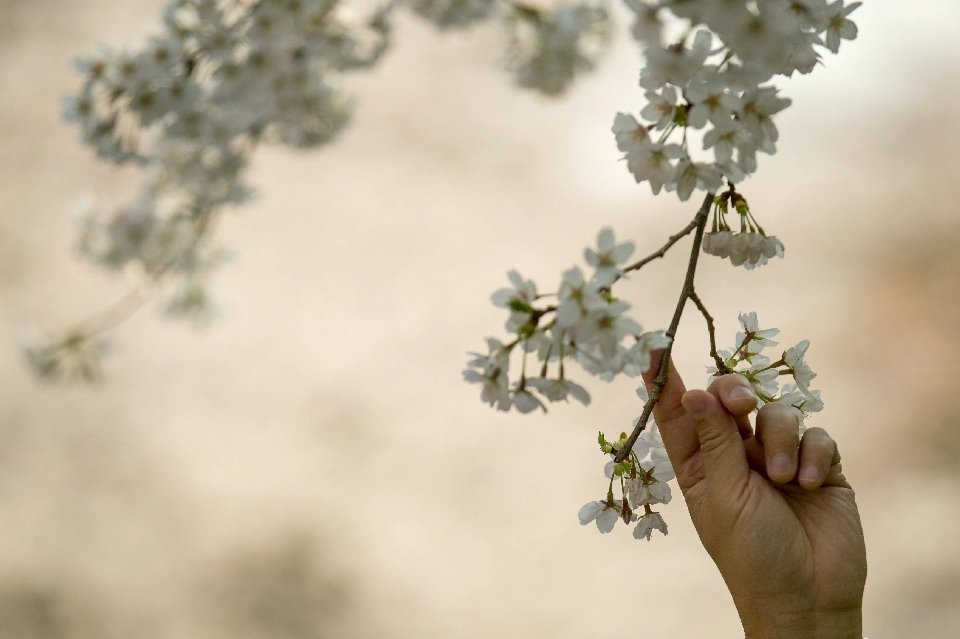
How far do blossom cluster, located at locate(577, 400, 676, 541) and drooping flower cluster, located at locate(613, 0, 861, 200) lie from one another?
32cm

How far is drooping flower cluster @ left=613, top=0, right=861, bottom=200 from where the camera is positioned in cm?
63

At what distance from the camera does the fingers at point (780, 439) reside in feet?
3.00

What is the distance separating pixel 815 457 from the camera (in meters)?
0.95

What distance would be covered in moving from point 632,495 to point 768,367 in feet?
0.74

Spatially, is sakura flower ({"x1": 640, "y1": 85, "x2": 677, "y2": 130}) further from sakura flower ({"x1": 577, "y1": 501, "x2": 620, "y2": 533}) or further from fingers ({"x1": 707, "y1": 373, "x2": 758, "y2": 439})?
sakura flower ({"x1": 577, "y1": 501, "x2": 620, "y2": 533})

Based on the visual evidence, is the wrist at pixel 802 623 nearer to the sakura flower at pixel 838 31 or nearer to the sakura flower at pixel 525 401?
the sakura flower at pixel 525 401

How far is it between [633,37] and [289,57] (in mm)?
1272

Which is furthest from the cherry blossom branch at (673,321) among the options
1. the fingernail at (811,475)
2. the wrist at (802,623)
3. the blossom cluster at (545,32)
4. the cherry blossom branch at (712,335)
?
the blossom cluster at (545,32)

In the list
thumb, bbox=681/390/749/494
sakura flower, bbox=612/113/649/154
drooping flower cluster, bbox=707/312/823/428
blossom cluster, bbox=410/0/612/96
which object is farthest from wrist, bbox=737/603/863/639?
blossom cluster, bbox=410/0/612/96

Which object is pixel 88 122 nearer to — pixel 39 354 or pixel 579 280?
pixel 39 354

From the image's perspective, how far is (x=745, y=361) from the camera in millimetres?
934

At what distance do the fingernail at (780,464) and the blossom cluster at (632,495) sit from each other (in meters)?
0.13

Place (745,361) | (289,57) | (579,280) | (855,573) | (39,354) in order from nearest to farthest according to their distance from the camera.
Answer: (579,280)
(745,361)
(855,573)
(289,57)
(39,354)

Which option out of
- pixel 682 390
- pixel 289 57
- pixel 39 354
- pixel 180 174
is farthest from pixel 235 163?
pixel 682 390
